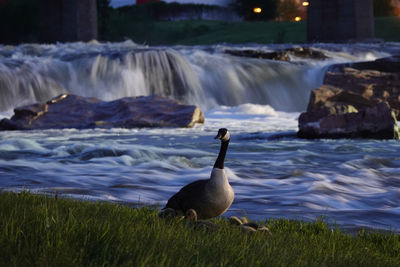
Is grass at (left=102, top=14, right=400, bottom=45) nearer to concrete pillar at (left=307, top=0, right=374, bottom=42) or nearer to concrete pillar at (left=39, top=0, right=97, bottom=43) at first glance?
concrete pillar at (left=307, top=0, right=374, bottom=42)

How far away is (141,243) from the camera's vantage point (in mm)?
3980

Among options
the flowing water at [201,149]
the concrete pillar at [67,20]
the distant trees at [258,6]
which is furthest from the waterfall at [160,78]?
the distant trees at [258,6]

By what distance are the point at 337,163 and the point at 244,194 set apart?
368 cm

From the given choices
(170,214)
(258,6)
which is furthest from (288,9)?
(170,214)

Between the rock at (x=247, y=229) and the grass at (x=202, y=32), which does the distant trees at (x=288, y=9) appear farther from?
the rock at (x=247, y=229)

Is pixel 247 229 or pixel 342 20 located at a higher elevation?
pixel 342 20

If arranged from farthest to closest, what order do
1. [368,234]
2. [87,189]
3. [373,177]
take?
[373,177]
[87,189]
[368,234]

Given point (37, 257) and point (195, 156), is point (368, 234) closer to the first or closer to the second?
point (37, 257)

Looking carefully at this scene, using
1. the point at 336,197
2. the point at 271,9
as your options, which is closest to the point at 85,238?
the point at 336,197

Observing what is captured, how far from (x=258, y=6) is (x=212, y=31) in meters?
11.9

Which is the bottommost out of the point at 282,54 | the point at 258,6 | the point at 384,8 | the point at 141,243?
the point at 141,243

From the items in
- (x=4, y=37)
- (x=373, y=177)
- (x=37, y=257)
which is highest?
(x=4, y=37)

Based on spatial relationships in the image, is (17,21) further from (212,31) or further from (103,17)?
(212,31)

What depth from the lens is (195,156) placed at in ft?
41.8
